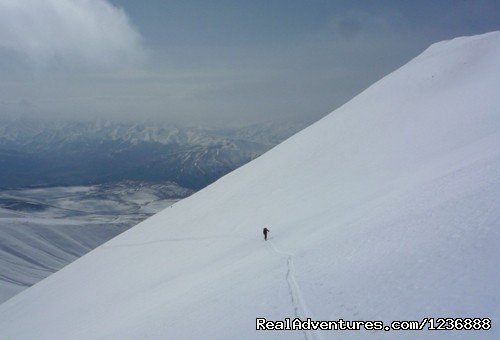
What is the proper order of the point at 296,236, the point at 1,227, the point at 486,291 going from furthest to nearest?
1. the point at 1,227
2. the point at 296,236
3. the point at 486,291

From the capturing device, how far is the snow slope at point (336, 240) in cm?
1027

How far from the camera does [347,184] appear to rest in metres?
28.4

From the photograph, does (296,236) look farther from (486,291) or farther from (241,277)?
(486,291)

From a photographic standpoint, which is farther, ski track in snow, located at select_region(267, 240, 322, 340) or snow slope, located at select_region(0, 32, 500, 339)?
snow slope, located at select_region(0, 32, 500, 339)

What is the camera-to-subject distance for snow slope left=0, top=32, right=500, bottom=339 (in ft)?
33.7

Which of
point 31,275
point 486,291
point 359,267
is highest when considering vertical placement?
point 31,275

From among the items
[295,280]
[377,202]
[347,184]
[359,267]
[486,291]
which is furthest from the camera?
[347,184]

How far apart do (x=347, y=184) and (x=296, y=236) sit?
940cm

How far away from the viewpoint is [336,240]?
15773 millimetres

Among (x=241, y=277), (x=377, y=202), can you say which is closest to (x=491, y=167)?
(x=377, y=202)

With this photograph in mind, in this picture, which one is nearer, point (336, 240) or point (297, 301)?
point (297, 301)

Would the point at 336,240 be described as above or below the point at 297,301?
above

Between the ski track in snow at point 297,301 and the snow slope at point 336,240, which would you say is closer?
the ski track in snow at point 297,301

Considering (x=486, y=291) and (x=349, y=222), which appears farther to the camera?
(x=349, y=222)
